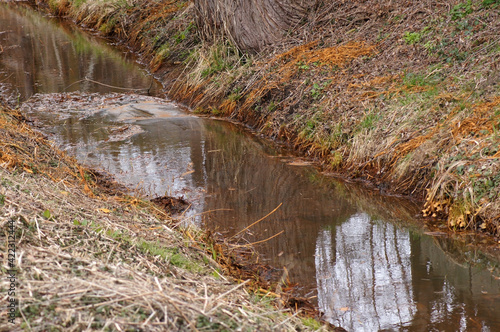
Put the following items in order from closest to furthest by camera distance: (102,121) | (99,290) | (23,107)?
(99,290)
(102,121)
(23,107)

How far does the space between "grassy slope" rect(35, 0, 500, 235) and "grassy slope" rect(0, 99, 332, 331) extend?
2.55 m

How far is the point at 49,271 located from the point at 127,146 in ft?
17.0

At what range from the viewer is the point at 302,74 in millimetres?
8492

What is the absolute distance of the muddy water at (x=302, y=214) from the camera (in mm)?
4281

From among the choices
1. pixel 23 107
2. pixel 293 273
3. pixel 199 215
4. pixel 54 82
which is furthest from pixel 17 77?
pixel 293 273

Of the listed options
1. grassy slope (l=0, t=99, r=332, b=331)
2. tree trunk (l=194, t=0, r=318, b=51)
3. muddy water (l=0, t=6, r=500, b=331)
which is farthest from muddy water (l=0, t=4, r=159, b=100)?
grassy slope (l=0, t=99, r=332, b=331)

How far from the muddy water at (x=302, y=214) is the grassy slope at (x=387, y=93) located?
0.36 m

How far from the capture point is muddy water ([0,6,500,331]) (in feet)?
14.0

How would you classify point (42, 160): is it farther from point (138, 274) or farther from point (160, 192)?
point (138, 274)

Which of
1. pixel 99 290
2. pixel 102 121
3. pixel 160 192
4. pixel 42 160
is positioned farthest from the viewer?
pixel 102 121

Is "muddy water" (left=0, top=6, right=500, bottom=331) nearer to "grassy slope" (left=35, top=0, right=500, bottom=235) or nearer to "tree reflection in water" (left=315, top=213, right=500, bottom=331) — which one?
"tree reflection in water" (left=315, top=213, right=500, bottom=331)

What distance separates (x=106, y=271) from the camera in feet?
10.5

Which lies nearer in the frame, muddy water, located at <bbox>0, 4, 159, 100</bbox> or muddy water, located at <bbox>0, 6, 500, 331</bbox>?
muddy water, located at <bbox>0, 6, 500, 331</bbox>

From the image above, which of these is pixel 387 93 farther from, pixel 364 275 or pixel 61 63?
pixel 61 63
